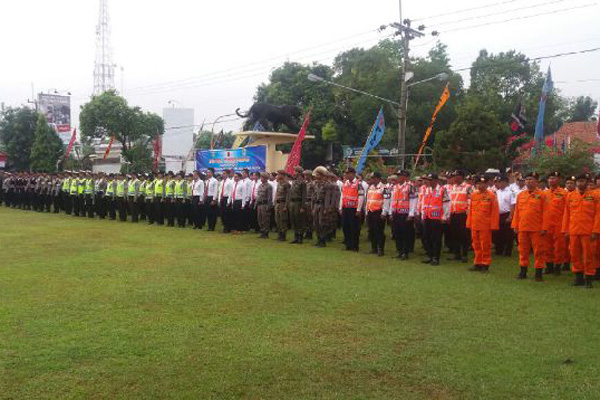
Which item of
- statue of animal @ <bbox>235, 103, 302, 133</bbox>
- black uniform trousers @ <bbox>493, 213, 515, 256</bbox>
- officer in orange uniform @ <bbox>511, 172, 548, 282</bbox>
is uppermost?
statue of animal @ <bbox>235, 103, 302, 133</bbox>

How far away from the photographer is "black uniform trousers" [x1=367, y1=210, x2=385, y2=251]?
1180 centimetres

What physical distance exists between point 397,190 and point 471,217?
1.81 m

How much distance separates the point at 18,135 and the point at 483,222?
37364 mm

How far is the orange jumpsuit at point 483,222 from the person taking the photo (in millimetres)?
9758

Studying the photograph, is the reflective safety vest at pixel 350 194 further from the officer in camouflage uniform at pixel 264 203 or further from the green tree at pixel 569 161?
the green tree at pixel 569 161

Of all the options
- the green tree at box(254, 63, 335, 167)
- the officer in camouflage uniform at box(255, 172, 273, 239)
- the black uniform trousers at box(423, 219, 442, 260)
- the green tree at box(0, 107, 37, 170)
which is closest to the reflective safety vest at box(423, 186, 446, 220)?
the black uniform trousers at box(423, 219, 442, 260)

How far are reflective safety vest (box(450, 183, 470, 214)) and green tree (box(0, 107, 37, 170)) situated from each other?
3574 cm

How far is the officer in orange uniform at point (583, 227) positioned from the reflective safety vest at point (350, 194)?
461cm

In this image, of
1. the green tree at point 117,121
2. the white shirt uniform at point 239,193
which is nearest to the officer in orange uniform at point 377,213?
the white shirt uniform at point 239,193

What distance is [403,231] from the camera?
11266 millimetres

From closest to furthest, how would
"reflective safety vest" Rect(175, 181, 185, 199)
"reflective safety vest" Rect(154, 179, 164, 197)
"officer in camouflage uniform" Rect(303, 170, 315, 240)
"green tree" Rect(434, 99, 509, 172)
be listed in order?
"officer in camouflage uniform" Rect(303, 170, 315, 240) → "reflective safety vest" Rect(175, 181, 185, 199) → "reflective safety vest" Rect(154, 179, 164, 197) → "green tree" Rect(434, 99, 509, 172)

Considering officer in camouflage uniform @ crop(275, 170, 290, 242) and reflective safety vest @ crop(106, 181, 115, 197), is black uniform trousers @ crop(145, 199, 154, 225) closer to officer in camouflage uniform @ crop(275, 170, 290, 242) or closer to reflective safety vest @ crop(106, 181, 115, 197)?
reflective safety vest @ crop(106, 181, 115, 197)

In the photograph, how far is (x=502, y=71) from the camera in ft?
120

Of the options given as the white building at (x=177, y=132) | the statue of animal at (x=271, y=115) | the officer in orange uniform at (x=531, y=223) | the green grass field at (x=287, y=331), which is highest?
the white building at (x=177, y=132)
